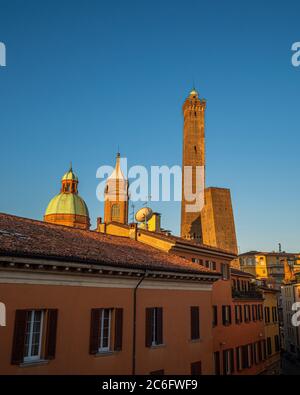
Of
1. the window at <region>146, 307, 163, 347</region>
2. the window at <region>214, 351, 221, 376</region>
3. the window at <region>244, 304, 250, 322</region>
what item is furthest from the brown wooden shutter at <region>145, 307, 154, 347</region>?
the window at <region>244, 304, 250, 322</region>

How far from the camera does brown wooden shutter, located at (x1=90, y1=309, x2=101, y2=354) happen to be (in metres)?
12.1

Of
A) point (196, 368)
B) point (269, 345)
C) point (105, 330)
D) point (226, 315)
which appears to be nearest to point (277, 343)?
point (269, 345)

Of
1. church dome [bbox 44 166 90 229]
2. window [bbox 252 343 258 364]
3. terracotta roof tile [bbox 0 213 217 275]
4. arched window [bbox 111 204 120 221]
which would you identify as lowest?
window [bbox 252 343 258 364]

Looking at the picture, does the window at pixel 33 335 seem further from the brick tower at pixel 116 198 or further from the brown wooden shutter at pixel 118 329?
the brick tower at pixel 116 198

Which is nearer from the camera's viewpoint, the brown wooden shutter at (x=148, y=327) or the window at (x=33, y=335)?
the window at (x=33, y=335)

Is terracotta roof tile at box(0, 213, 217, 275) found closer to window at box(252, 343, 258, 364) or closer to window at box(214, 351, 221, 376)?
window at box(214, 351, 221, 376)

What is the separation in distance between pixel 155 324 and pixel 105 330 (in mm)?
2613

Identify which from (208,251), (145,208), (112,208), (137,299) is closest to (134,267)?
(137,299)

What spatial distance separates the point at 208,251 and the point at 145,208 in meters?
10.1

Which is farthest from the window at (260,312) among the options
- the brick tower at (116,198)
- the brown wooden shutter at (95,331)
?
the brick tower at (116,198)

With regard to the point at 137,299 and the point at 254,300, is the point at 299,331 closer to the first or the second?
the point at 254,300

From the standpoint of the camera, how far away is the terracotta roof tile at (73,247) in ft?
36.4

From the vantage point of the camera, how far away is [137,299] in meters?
14.1

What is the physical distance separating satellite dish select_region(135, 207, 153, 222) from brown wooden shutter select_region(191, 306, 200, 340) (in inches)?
601
